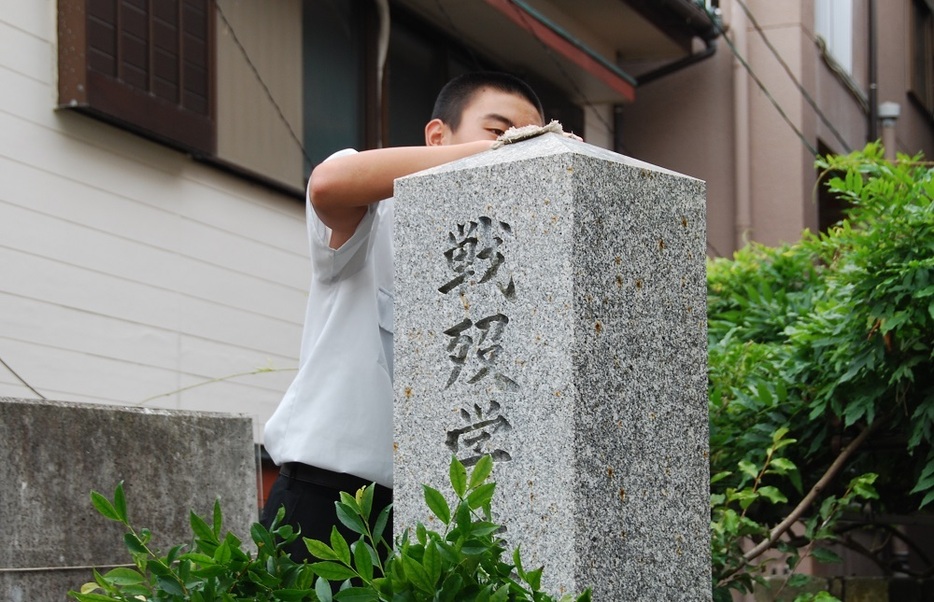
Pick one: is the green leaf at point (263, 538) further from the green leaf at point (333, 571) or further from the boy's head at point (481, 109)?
the boy's head at point (481, 109)

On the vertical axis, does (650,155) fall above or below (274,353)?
above

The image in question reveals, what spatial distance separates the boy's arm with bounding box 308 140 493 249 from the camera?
3.12 meters

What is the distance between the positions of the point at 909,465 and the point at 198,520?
11.1ft

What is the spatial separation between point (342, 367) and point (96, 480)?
116 centimetres

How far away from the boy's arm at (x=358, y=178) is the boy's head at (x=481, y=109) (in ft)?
1.27

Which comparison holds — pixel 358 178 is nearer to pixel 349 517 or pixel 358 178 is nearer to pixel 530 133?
pixel 530 133

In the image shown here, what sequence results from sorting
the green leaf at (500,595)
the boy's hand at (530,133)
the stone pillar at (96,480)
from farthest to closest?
1. the stone pillar at (96,480)
2. the boy's hand at (530,133)
3. the green leaf at (500,595)

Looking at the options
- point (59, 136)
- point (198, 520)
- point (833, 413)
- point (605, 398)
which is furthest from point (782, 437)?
point (59, 136)

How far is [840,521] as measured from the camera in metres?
5.52

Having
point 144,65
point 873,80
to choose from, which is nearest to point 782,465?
point 144,65

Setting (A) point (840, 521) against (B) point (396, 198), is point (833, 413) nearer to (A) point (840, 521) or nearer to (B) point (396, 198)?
(A) point (840, 521)

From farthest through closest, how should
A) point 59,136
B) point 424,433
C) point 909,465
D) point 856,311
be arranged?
point 59,136 < point 909,465 < point 856,311 < point 424,433

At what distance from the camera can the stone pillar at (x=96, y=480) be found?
12.7 feet

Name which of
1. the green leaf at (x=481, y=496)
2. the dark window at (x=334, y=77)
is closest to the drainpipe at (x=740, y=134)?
the dark window at (x=334, y=77)
